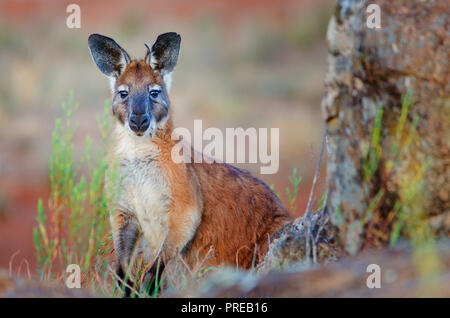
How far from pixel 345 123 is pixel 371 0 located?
0.79 m

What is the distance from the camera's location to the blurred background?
1449 centimetres

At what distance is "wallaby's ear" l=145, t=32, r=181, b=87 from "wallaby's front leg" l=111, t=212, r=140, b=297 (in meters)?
1.47

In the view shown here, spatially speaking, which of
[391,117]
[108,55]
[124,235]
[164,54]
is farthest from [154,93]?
[391,117]

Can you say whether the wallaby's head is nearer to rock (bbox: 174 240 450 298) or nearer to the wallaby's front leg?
the wallaby's front leg

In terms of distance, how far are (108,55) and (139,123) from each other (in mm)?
921

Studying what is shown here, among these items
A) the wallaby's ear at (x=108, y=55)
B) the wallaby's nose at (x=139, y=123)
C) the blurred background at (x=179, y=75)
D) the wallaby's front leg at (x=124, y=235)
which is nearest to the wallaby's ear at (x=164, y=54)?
the wallaby's ear at (x=108, y=55)

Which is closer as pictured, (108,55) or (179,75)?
(108,55)

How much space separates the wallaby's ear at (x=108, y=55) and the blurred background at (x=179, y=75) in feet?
17.3

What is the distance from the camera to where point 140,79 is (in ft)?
20.8

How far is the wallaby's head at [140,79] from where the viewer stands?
6.04 m

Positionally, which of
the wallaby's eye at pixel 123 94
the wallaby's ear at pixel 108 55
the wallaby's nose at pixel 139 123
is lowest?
the wallaby's nose at pixel 139 123

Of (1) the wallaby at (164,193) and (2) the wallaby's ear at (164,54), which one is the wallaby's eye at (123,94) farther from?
(2) the wallaby's ear at (164,54)

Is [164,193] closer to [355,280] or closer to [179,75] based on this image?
[355,280]
